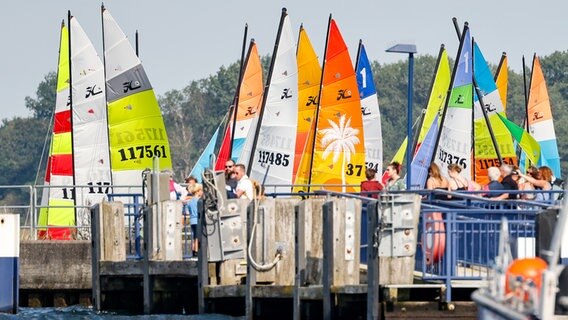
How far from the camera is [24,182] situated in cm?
12644

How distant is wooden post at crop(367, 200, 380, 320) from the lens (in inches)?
856

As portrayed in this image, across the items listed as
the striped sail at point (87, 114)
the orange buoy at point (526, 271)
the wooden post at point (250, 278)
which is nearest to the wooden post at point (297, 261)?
the wooden post at point (250, 278)

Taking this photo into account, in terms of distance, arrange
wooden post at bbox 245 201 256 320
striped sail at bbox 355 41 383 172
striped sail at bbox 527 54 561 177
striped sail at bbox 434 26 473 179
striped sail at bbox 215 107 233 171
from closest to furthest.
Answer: wooden post at bbox 245 201 256 320, striped sail at bbox 215 107 233 171, striped sail at bbox 434 26 473 179, striped sail at bbox 355 41 383 172, striped sail at bbox 527 54 561 177

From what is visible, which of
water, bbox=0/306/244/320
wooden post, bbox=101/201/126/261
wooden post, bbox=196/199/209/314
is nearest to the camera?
wooden post, bbox=196/199/209/314

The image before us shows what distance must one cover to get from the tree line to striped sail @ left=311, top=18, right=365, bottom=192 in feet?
225

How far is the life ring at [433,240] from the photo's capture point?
2223cm

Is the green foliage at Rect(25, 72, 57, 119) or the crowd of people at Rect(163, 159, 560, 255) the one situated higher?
the green foliage at Rect(25, 72, 57, 119)

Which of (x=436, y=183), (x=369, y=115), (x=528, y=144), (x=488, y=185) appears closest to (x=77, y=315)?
(x=436, y=183)

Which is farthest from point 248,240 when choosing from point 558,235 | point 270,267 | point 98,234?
point 558,235

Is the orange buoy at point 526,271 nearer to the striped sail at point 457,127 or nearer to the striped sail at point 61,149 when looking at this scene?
the striped sail at point 61,149

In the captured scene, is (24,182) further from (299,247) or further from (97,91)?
(299,247)

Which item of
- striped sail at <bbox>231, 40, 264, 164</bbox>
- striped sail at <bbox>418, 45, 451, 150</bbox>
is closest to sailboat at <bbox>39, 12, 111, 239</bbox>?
striped sail at <bbox>231, 40, 264, 164</bbox>

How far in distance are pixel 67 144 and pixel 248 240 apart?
Result: 26038 millimetres

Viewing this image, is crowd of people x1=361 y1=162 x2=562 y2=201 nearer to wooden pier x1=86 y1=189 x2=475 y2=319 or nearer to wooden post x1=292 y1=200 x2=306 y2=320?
wooden pier x1=86 y1=189 x2=475 y2=319
